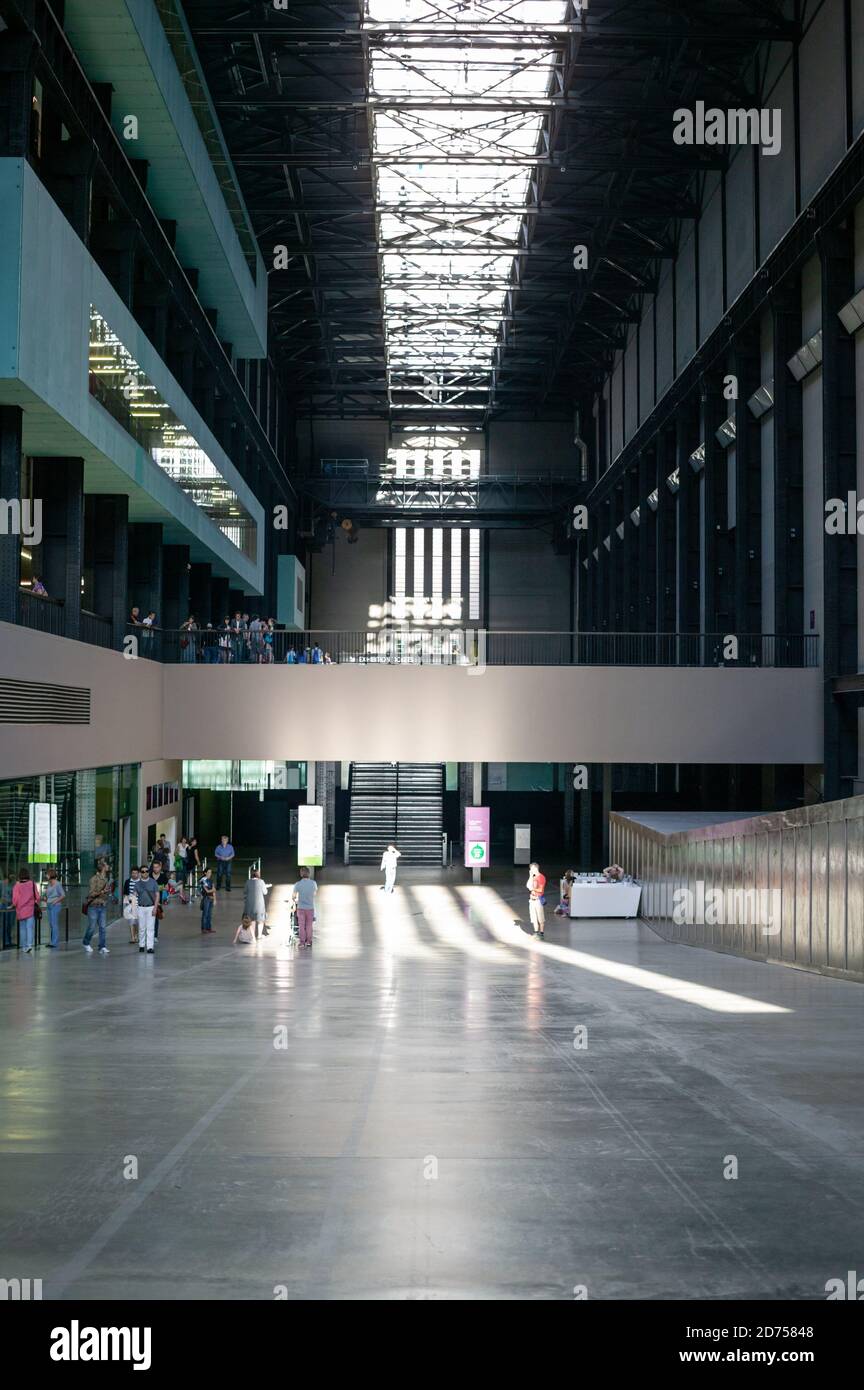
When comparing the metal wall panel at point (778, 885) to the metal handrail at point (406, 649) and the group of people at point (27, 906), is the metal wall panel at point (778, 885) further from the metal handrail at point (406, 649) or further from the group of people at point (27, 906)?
the group of people at point (27, 906)

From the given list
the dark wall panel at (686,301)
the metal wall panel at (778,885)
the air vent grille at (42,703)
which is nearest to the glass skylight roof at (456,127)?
the dark wall panel at (686,301)

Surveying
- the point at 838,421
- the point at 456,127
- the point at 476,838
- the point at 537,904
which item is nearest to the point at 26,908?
the point at 537,904

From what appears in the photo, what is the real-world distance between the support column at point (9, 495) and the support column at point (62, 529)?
13.8 feet

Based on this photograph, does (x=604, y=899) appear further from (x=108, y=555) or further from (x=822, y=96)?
(x=822, y=96)

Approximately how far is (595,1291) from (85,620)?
2390 centimetres

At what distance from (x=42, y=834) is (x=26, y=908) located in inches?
72.8

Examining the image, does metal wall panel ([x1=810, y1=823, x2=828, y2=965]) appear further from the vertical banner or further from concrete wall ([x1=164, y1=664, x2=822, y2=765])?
the vertical banner

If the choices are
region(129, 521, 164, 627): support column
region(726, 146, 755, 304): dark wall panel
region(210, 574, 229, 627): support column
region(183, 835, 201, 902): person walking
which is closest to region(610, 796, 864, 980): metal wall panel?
region(183, 835, 201, 902): person walking

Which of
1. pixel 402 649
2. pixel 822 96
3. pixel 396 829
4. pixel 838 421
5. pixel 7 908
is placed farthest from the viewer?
pixel 396 829

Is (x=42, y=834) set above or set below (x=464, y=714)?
below

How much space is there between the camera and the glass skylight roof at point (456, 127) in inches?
1194

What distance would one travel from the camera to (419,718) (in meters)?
36.2
